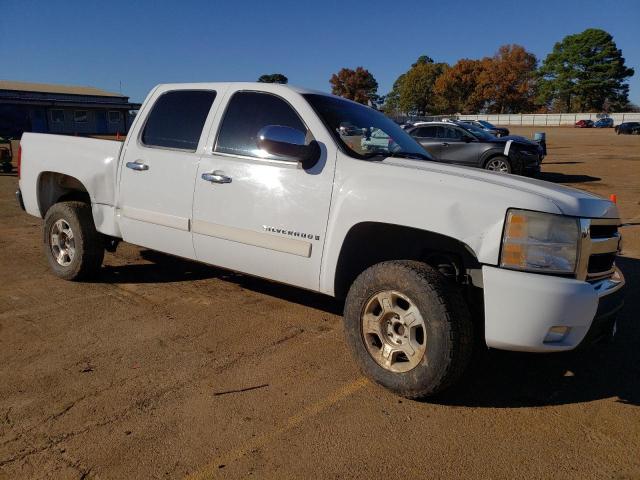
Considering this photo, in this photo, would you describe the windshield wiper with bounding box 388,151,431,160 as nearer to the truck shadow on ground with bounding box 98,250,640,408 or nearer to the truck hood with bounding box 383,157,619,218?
the truck hood with bounding box 383,157,619,218

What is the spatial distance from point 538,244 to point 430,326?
0.72 m

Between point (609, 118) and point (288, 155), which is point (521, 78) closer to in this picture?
point (609, 118)

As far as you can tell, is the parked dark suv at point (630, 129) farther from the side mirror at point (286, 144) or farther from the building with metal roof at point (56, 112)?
the side mirror at point (286, 144)

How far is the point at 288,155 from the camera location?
11.5ft

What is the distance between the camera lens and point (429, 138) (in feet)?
52.5

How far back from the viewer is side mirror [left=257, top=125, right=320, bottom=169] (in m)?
3.43

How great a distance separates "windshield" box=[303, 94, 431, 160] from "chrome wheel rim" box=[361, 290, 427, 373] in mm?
1005

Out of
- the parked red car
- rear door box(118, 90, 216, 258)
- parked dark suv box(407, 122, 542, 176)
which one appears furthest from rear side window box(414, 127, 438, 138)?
the parked red car

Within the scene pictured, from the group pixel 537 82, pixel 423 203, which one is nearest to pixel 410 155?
pixel 423 203

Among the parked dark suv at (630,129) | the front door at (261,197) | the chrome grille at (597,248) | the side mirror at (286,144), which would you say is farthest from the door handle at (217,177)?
the parked dark suv at (630,129)

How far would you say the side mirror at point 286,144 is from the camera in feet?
11.3

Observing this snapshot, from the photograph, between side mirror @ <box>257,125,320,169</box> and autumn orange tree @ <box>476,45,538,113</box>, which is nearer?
side mirror @ <box>257,125,320,169</box>

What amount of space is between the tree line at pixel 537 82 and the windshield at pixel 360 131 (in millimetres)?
85304

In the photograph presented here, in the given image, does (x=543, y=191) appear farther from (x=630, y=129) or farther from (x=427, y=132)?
(x=630, y=129)
